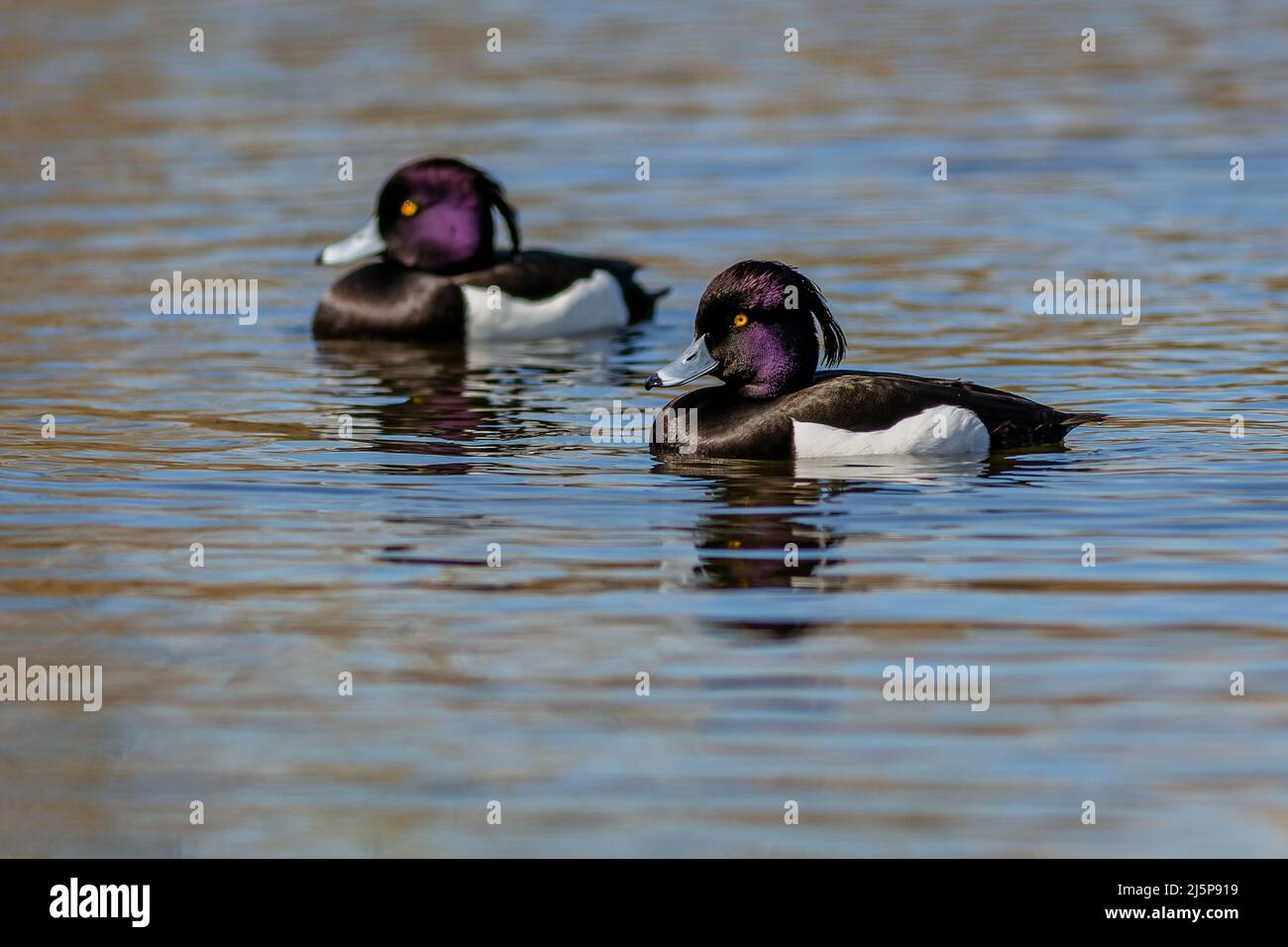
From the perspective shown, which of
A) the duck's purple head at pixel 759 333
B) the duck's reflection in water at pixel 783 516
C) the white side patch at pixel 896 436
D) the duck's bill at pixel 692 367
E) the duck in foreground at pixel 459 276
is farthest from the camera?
the duck in foreground at pixel 459 276

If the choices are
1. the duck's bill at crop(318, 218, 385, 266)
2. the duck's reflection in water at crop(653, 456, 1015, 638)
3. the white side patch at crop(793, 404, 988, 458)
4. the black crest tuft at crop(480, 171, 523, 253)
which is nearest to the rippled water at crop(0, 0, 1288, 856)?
the duck's reflection in water at crop(653, 456, 1015, 638)

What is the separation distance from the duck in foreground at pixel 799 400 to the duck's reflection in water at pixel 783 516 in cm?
9

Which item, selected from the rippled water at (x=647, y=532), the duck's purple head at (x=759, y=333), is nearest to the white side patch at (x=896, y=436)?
the rippled water at (x=647, y=532)

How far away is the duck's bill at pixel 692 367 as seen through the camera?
34.4 feet

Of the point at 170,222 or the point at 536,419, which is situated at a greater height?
the point at 170,222

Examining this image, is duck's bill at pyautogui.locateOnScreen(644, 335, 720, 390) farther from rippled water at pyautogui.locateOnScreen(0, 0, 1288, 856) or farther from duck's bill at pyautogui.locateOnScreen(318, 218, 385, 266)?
duck's bill at pyautogui.locateOnScreen(318, 218, 385, 266)

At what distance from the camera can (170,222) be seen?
1822 cm

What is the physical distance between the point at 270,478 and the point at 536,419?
1983 mm

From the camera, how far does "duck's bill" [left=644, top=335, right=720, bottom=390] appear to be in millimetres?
10492

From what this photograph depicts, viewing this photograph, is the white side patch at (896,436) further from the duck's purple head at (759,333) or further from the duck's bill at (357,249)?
the duck's bill at (357,249)

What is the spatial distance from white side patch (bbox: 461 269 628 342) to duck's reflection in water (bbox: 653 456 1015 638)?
4695 millimetres

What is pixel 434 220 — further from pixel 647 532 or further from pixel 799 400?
pixel 647 532

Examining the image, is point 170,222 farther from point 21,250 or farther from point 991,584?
point 991,584
